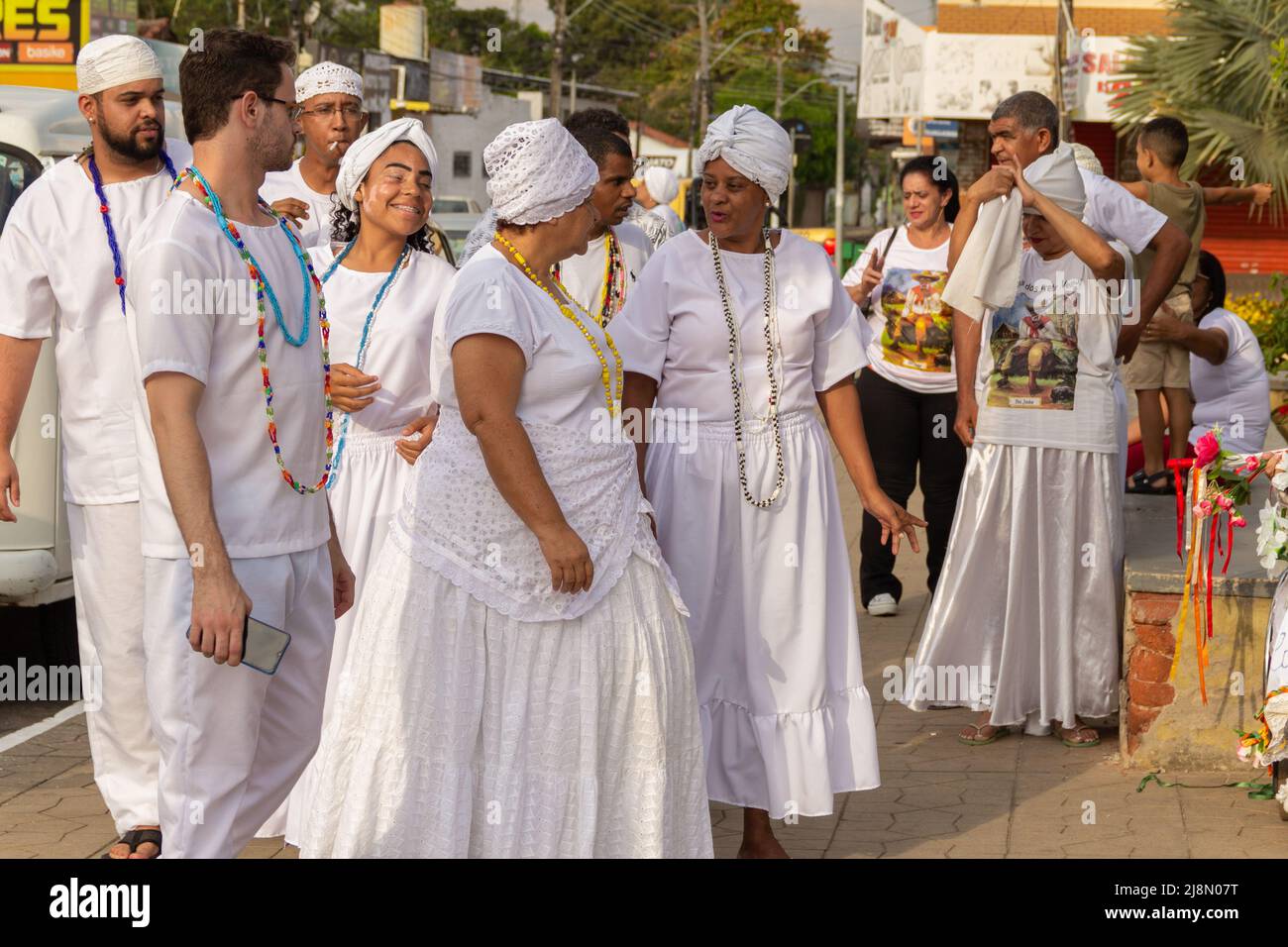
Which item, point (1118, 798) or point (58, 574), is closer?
point (1118, 798)

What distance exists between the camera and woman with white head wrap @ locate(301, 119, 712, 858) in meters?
4.12

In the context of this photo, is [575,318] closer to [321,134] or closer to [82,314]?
[82,314]

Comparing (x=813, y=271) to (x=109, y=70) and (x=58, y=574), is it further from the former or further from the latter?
(x=58, y=574)

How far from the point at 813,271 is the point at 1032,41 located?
96.8ft

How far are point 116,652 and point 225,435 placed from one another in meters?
1.50

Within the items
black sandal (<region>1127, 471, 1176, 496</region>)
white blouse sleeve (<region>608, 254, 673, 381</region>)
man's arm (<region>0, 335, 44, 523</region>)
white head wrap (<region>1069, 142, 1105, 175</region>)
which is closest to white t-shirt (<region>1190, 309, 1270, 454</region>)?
black sandal (<region>1127, 471, 1176, 496</region>)

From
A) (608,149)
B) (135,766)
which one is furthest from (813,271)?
(135,766)

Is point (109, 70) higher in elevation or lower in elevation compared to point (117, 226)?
higher

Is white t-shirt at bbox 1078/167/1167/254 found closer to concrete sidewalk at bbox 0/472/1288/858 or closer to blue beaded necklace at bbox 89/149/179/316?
concrete sidewalk at bbox 0/472/1288/858

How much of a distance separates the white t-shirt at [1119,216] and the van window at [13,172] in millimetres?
3962

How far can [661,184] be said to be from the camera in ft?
38.8

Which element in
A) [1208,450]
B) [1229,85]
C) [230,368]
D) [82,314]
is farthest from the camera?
[1229,85]

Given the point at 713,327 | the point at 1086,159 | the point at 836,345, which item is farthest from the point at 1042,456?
the point at 713,327

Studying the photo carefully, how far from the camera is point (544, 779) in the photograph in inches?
164
